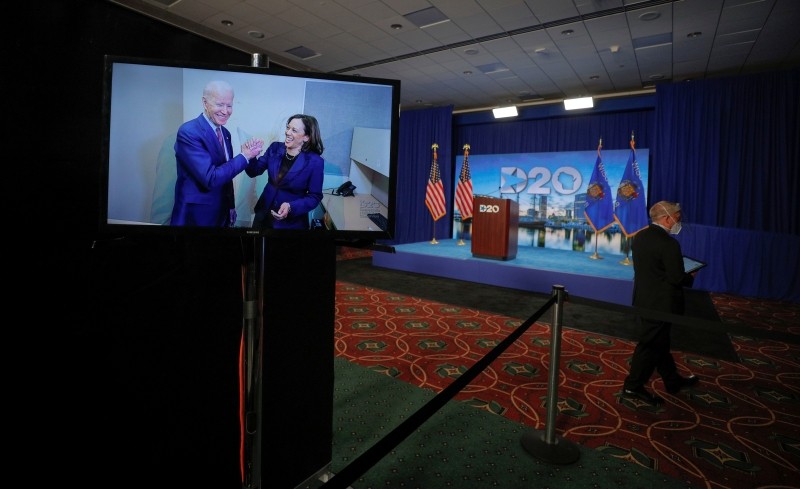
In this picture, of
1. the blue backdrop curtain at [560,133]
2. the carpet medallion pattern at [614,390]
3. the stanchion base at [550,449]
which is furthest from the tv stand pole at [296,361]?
the blue backdrop curtain at [560,133]

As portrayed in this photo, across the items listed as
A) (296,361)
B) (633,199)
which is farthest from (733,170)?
(296,361)

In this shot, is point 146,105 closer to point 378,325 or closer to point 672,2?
point 378,325

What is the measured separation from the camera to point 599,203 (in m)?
7.39

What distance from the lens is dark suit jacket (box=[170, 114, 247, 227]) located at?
1027 mm

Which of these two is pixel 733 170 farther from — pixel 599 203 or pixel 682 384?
pixel 682 384

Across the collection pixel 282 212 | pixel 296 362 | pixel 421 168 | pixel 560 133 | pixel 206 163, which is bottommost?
pixel 296 362

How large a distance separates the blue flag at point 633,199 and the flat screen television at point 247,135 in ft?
23.2

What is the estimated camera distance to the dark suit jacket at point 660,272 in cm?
268

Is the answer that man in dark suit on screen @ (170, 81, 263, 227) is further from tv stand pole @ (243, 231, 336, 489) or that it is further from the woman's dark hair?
tv stand pole @ (243, 231, 336, 489)

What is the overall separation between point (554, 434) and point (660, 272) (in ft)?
4.35

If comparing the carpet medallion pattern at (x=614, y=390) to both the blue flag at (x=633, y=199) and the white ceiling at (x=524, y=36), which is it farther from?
the white ceiling at (x=524, y=36)

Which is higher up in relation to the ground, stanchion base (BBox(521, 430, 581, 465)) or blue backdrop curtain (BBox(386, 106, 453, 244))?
blue backdrop curtain (BBox(386, 106, 453, 244))

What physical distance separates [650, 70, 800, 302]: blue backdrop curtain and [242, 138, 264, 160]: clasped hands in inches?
291

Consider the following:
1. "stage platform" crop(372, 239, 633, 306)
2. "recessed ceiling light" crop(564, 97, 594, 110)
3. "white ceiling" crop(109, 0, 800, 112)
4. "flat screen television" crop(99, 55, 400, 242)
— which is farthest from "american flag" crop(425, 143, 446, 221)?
"flat screen television" crop(99, 55, 400, 242)
